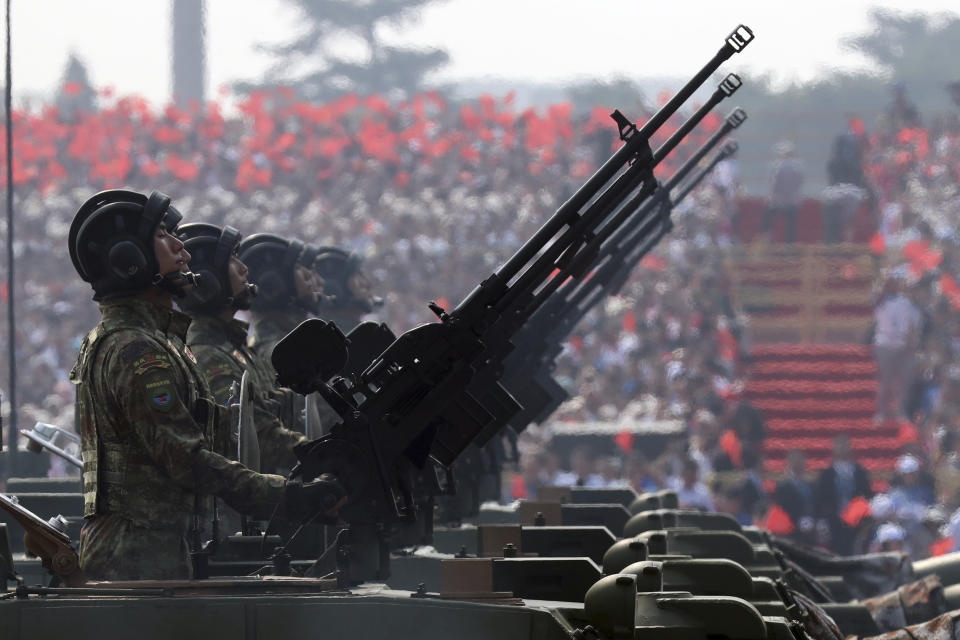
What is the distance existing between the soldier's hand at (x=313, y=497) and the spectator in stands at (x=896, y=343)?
20.2 metres

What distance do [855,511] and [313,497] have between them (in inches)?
556

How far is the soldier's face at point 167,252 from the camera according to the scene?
328 inches

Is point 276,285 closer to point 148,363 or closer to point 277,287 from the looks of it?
point 277,287

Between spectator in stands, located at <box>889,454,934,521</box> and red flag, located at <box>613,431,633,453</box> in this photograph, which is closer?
spectator in stands, located at <box>889,454,934,521</box>

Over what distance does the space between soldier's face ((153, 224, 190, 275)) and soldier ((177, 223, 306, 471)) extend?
1935mm

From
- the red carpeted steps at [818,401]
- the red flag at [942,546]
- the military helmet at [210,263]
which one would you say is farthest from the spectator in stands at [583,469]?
the military helmet at [210,263]

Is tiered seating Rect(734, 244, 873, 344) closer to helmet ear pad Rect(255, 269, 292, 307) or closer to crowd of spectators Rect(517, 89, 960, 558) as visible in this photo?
crowd of spectators Rect(517, 89, 960, 558)

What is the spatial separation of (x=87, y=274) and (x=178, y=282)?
386 mm

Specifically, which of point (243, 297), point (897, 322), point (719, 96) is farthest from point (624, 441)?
point (719, 96)

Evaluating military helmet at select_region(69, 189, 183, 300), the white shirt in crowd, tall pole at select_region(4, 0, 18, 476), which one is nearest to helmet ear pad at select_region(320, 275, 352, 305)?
tall pole at select_region(4, 0, 18, 476)

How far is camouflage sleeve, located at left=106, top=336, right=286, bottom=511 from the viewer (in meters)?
7.86

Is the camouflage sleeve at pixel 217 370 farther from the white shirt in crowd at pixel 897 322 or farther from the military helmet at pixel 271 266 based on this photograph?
the white shirt in crowd at pixel 897 322

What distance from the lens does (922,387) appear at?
87.0 feet

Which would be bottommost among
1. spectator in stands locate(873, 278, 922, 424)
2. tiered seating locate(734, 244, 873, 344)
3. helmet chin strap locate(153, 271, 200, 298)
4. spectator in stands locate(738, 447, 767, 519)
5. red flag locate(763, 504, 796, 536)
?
red flag locate(763, 504, 796, 536)
